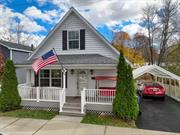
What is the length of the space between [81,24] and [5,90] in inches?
295

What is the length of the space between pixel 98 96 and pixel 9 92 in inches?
222

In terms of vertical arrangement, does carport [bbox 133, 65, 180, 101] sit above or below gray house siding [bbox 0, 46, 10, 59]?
below

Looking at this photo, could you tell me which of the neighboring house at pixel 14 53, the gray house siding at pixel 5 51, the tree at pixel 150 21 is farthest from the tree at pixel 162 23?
the gray house siding at pixel 5 51

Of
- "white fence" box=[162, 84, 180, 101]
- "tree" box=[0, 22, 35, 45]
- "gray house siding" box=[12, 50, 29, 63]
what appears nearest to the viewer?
"white fence" box=[162, 84, 180, 101]

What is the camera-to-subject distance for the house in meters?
13.9

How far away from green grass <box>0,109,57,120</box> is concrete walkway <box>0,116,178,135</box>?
77 centimetres

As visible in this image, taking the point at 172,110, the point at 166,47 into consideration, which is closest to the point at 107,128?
the point at 172,110

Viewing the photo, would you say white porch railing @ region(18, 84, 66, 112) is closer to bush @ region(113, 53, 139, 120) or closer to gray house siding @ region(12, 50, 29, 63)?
bush @ region(113, 53, 139, 120)

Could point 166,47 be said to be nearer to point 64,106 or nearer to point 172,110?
point 172,110

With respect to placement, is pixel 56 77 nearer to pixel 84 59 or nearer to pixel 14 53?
pixel 84 59

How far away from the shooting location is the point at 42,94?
13.9 metres

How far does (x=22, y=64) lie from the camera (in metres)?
15.1

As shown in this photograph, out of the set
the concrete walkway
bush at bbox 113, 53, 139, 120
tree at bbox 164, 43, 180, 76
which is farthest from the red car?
tree at bbox 164, 43, 180, 76

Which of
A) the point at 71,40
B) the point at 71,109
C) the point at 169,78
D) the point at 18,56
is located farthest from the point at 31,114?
the point at 18,56
